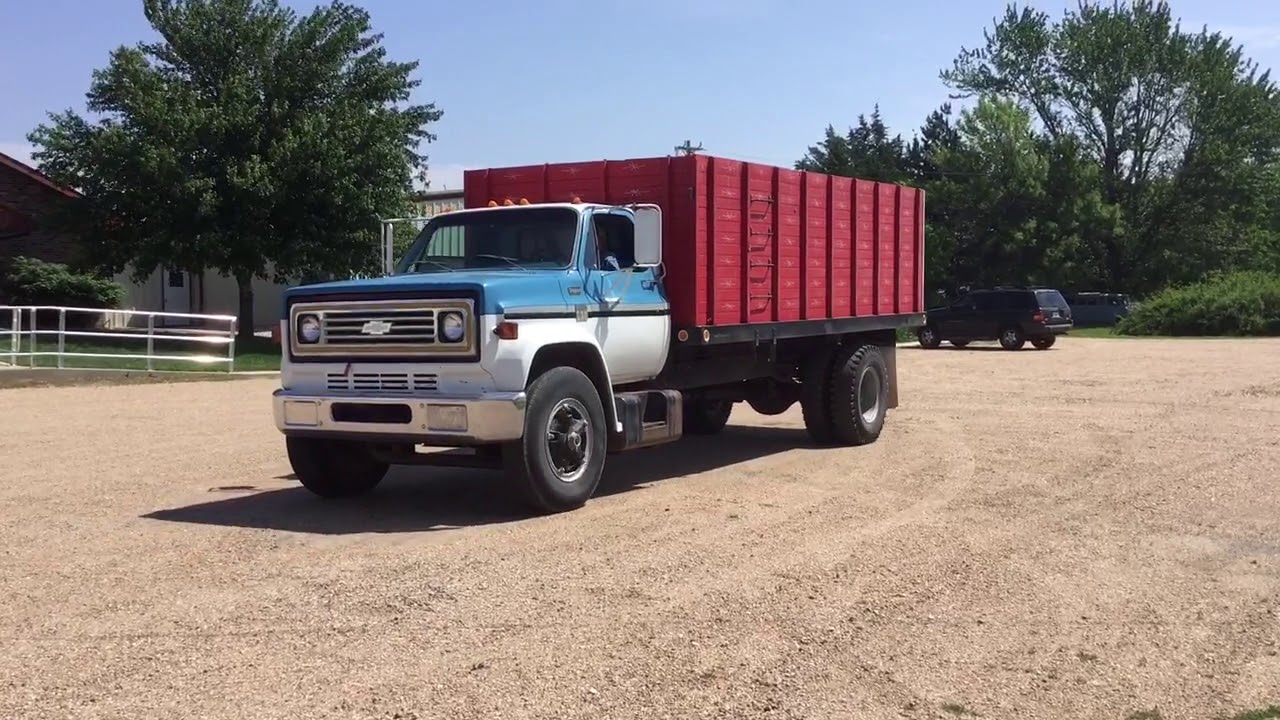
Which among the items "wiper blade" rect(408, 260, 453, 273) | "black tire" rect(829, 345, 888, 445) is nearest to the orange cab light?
"wiper blade" rect(408, 260, 453, 273)

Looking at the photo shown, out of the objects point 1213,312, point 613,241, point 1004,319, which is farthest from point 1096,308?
point 613,241

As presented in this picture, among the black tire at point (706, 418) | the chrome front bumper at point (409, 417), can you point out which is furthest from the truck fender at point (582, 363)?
the black tire at point (706, 418)

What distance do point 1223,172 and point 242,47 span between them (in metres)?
44.1

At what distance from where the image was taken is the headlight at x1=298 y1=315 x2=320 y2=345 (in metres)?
9.34

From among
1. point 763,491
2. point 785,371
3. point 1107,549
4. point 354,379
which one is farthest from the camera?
point 785,371

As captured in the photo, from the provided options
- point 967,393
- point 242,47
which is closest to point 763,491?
point 967,393

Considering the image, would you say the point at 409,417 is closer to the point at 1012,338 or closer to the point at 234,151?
the point at 234,151

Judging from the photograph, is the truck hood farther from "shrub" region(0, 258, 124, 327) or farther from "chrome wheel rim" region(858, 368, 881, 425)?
"shrub" region(0, 258, 124, 327)

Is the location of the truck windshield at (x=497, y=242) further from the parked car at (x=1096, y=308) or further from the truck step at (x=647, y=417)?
the parked car at (x=1096, y=308)

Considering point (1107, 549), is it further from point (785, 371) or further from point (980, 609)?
point (785, 371)

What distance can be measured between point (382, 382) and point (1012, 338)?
2742cm

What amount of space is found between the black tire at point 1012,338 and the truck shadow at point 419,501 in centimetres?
2206

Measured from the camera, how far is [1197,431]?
13977 mm

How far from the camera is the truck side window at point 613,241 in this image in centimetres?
1013
